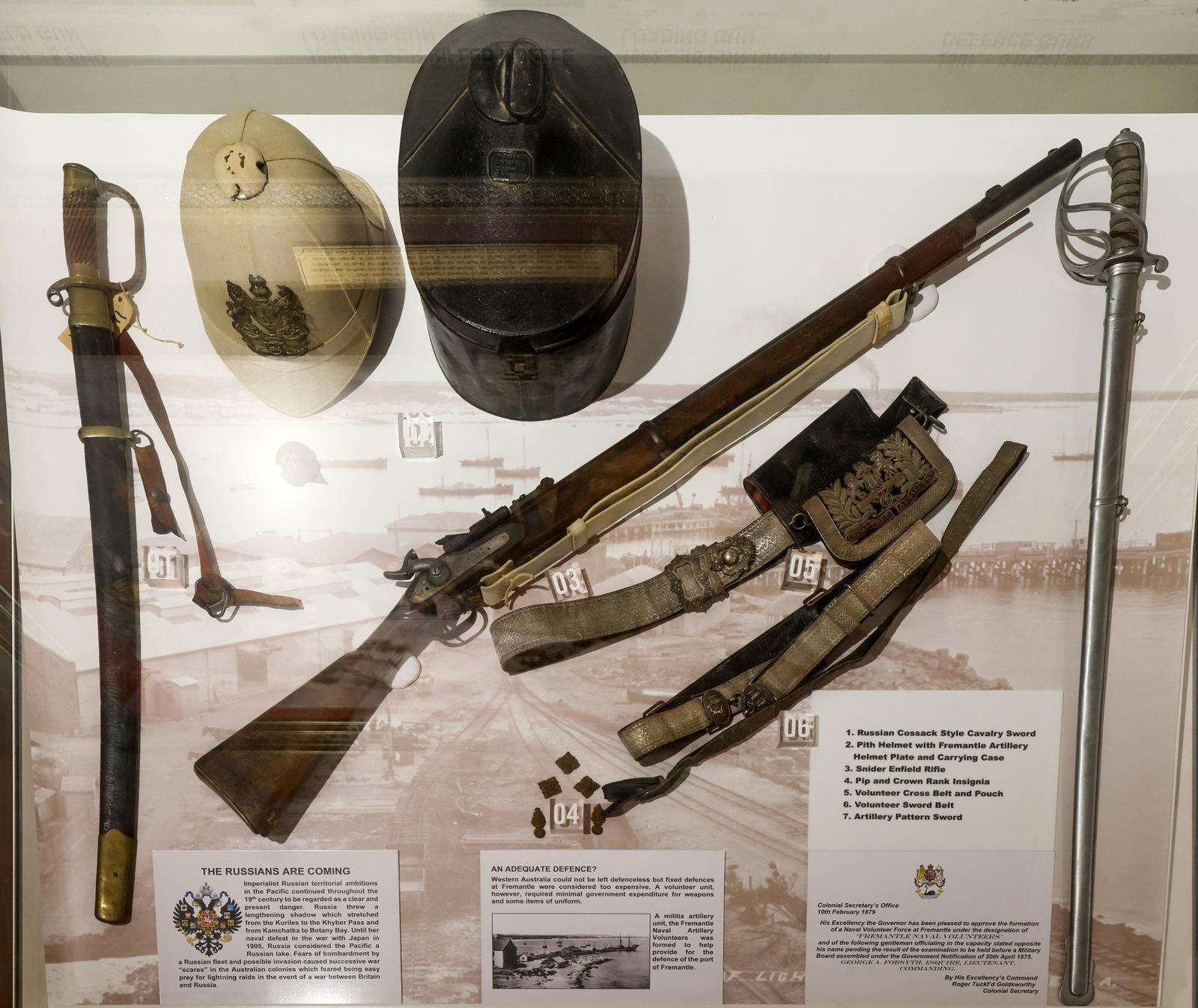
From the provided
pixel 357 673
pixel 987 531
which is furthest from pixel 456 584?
pixel 987 531

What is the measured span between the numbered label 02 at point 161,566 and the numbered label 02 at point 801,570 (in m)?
1.46

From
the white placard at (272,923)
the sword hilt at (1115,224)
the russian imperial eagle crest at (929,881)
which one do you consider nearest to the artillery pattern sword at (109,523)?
the white placard at (272,923)

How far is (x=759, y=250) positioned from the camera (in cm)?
178

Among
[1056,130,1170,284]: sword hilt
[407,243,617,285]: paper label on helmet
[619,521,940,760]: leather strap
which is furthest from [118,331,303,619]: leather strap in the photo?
[1056,130,1170,284]: sword hilt

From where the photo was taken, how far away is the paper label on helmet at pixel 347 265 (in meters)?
1.58

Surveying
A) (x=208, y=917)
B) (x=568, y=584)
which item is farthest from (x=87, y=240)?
(x=208, y=917)

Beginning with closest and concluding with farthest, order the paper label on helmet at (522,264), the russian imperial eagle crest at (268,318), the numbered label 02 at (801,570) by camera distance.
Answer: the paper label on helmet at (522,264) < the russian imperial eagle crest at (268,318) < the numbered label 02 at (801,570)

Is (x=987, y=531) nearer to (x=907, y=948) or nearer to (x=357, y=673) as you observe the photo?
(x=907, y=948)

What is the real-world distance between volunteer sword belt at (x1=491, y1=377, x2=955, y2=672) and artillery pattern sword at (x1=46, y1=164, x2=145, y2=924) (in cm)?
89

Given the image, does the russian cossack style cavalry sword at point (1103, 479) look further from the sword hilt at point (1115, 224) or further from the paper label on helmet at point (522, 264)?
the paper label on helmet at point (522, 264)

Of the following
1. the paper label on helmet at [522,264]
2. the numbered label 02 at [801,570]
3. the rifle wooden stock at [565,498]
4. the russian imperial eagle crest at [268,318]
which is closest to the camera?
the paper label on helmet at [522,264]

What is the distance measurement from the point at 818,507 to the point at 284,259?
4.39 ft

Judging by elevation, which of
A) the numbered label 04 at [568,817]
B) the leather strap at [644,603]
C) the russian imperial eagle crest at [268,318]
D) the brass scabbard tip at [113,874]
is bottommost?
the brass scabbard tip at [113,874]

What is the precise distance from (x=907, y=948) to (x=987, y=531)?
1.03 metres
